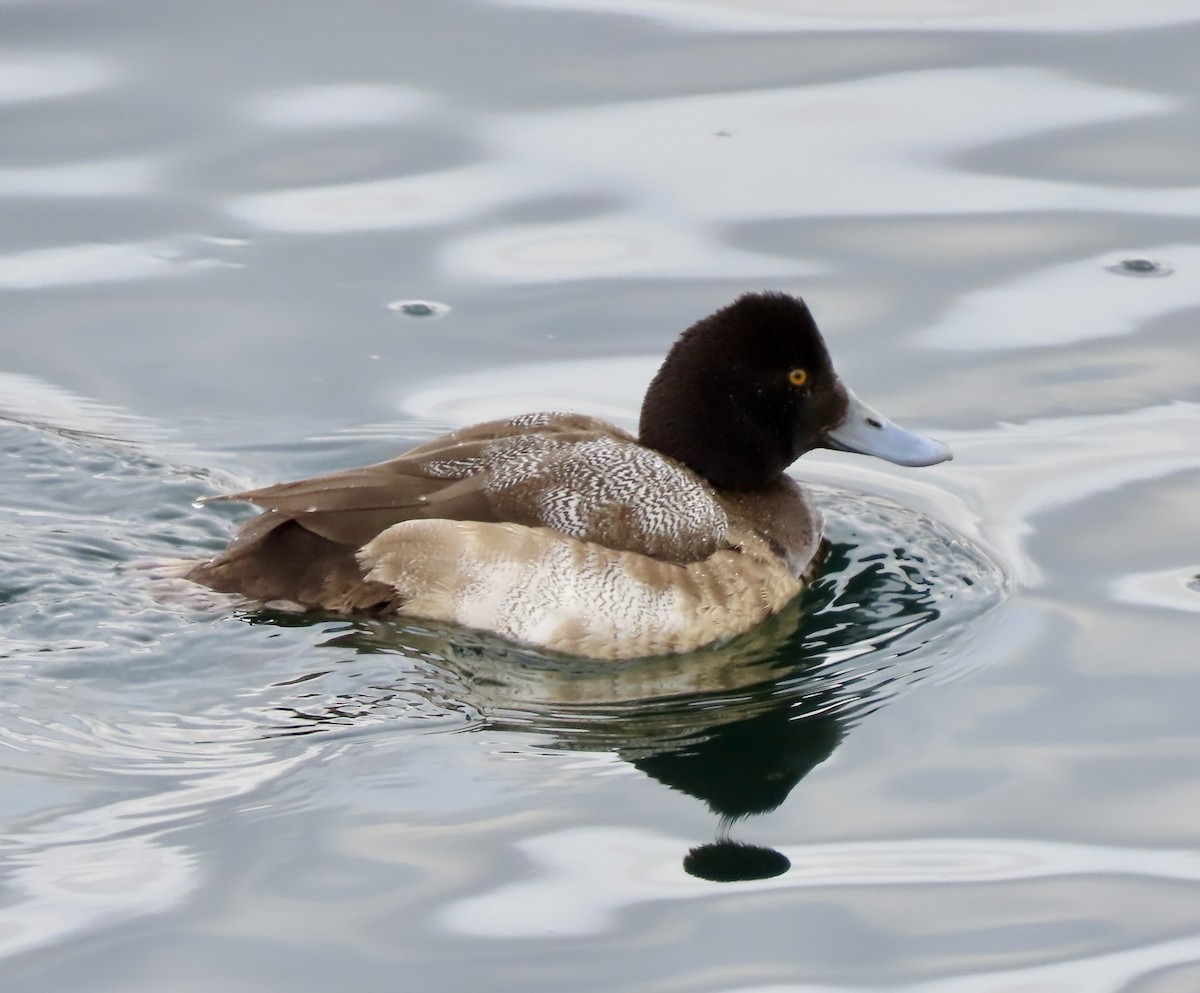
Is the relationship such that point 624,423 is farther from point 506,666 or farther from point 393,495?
point 506,666

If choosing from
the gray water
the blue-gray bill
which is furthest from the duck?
the blue-gray bill

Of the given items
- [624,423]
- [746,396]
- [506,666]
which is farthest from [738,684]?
[624,423]

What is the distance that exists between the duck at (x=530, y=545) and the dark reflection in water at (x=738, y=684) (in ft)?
0.29

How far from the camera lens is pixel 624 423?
8.24m

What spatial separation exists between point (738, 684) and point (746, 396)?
1.19 meters

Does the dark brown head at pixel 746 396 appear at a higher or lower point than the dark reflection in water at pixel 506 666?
higher

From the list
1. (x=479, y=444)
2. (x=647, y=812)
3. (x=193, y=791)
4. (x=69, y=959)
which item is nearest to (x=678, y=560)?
(x=479, y=444)

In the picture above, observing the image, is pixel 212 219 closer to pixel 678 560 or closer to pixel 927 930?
pixel 678 560

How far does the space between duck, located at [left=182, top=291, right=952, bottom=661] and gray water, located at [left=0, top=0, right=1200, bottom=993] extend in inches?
5.0

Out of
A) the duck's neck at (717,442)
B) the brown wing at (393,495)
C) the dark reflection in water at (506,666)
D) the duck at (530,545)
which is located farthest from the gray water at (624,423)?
the duck's neck at (717,442)

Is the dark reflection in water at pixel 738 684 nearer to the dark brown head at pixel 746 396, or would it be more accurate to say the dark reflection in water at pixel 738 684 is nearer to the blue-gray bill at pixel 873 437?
the blue-gray bill at pixel 873 437

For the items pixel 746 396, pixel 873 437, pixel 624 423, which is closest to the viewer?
pixel 746 396

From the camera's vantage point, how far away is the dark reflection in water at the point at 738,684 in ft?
19.1

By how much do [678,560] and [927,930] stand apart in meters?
1.94
